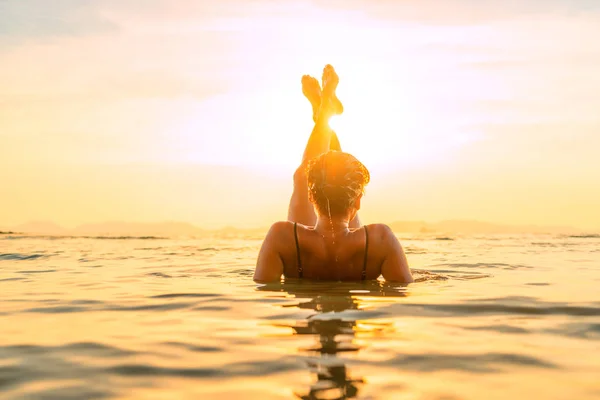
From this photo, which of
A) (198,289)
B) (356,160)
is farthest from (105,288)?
(356,160)

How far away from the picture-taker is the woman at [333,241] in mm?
5613

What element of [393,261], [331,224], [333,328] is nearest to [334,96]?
[331,224]

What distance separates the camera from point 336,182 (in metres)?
5.56

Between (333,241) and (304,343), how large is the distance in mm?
2677

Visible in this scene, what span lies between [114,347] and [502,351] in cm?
218

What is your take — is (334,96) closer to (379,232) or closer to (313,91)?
(313,91)

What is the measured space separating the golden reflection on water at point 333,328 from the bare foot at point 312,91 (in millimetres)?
3973

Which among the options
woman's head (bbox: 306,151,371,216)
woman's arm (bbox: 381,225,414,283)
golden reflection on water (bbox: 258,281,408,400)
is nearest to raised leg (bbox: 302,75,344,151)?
woman's head (bbox: 306,151,371,216)

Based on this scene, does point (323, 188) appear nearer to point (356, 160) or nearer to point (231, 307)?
point (356, 160)

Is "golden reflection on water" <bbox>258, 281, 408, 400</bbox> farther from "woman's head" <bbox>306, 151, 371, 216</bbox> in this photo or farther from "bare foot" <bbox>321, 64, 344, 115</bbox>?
"bare foot" <bbox>321, 64, 344, 115</bbox>

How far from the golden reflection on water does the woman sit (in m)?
0.22

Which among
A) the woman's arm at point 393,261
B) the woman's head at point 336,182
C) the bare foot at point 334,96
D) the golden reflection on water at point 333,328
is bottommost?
the golden reflection on water at point 333,328

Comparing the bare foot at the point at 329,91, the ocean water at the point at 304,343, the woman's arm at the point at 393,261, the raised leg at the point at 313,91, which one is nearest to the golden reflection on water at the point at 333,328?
the ocean water at the point at 304,343

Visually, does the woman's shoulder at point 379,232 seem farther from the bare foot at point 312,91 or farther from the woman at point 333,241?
the bare foot at point 312,91
